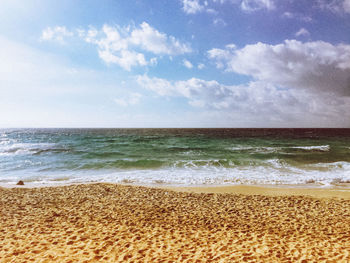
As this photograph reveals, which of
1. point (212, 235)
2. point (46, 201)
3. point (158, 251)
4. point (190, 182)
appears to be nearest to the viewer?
point (158, 251)

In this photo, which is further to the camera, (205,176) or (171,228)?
(205,176)

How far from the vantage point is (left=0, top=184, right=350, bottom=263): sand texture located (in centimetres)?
506

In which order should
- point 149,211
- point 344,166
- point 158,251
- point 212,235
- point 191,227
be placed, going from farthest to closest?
point 344,166 < point 149,211 < point 191,227 < point 212,235 < point 158,251

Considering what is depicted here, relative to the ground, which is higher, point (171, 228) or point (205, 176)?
point (171, 228)

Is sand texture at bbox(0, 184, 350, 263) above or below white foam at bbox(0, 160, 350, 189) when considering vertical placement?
above

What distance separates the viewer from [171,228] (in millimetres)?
6562

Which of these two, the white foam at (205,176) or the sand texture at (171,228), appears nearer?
the sand texture at (171,228)

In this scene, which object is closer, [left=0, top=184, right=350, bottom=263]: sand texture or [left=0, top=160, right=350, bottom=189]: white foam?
[left=0, top=184, right=350, bottom=263]: sand texture

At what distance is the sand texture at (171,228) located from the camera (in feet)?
16.6

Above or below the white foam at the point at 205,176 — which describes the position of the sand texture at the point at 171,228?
above

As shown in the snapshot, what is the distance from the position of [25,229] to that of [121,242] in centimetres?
327

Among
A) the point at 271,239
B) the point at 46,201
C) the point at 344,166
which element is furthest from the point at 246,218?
the point at 344,166

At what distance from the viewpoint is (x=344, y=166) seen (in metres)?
19.6

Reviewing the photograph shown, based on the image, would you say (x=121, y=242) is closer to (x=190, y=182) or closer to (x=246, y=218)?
(x=246, y=218)
